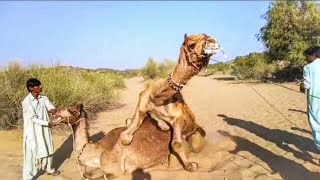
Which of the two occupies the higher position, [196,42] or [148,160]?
[196,42]

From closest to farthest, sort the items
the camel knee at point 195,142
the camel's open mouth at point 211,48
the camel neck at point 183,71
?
the camel's open mouth at point 211,48 → the camel neck at point 183,71 → the camel knee at point 195,142

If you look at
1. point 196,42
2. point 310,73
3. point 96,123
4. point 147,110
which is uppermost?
point 196,42

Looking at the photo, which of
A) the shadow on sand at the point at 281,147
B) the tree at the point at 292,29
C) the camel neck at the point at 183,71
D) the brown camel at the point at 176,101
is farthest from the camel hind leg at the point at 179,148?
the tree at the point at 292,29

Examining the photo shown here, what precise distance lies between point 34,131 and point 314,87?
4717 mm

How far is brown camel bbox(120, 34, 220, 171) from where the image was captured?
570cm

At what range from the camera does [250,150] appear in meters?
9.09

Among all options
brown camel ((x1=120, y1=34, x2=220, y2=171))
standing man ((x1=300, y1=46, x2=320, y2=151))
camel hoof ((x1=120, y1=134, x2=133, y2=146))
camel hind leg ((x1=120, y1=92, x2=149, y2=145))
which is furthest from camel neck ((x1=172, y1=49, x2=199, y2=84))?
standing man ((x1=300, y1=46, x2=320, y2=151))

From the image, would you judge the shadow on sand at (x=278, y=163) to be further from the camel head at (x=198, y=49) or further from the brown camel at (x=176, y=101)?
the camel head at (x=198, y=49)

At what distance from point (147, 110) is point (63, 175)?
7.33ft

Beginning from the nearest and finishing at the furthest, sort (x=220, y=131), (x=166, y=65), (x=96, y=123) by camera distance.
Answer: (x=220, y=131)
(x=96, y=123)
(x=166, y=65)

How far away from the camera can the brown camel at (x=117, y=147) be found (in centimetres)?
696

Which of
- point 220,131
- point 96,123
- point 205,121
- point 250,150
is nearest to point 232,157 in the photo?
point 250,150

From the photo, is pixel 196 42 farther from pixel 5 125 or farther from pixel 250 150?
pixel 5 125

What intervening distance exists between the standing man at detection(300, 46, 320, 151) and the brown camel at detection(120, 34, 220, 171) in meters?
2.02
